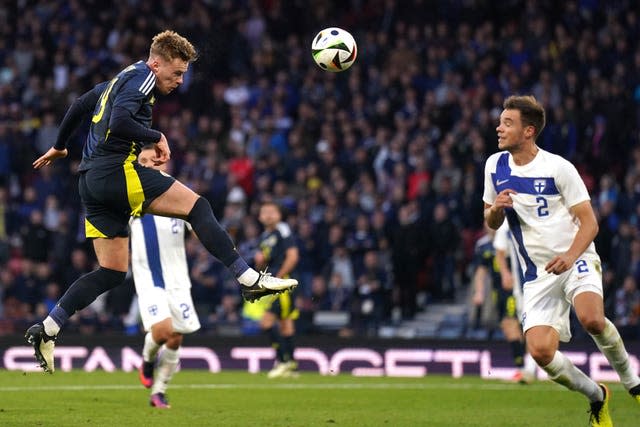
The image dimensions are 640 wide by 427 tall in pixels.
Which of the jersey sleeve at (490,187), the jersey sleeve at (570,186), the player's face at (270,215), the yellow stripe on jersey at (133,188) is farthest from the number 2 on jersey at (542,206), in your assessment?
the player's face at (270,215)

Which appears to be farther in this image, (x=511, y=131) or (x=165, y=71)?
(x=511, y=131)

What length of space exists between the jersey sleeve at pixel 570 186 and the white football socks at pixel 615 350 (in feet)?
3.08

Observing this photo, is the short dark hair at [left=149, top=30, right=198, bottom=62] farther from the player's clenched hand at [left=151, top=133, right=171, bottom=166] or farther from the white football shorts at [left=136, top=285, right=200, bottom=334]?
the white football shorts at [left=136, top=285, right=200, bottom=334]

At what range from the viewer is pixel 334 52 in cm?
1091

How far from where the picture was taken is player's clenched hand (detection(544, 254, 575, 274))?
28.6 ft

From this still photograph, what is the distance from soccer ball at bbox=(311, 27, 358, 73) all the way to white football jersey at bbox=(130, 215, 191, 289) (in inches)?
94.3

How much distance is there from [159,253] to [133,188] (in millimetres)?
3388

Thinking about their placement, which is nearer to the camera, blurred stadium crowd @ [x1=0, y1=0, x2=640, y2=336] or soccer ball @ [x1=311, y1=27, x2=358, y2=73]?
soccer ball @ [x1=311, y1=27, x2=358, y2=73]

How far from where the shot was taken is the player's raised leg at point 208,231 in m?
8.88

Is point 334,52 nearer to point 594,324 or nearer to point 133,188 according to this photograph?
point 133,188

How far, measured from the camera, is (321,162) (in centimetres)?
2073

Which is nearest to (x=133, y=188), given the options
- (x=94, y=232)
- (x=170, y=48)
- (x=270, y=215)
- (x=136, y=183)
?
(x=136, y=183)

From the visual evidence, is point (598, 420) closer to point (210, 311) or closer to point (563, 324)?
point (563, 324)

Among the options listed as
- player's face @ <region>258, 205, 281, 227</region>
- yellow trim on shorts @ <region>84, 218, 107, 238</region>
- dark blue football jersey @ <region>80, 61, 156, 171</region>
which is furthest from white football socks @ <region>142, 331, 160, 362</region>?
player's face @ <region>258, 205, 281, 227</region>
